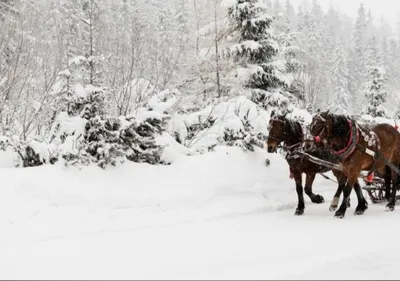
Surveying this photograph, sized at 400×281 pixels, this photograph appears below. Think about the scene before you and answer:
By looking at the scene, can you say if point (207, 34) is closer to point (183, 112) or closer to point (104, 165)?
point (183, 112)

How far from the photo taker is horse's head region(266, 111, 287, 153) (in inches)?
332

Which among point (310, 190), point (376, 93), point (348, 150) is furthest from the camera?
point (376, 93)

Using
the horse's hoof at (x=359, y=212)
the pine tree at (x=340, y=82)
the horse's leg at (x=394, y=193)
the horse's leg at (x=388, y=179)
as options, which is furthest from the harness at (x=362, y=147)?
the pine tree at (x=340, y=82)

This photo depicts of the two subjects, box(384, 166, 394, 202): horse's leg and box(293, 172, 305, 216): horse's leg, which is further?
box(384, 166, 394, 202): horse's leg

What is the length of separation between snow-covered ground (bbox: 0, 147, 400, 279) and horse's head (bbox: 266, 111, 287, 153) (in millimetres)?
1140

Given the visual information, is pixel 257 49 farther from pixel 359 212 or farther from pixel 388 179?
pixel 359 212

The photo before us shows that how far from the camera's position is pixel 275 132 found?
8469 millimetres

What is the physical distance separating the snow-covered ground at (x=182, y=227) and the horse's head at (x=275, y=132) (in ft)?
3.74

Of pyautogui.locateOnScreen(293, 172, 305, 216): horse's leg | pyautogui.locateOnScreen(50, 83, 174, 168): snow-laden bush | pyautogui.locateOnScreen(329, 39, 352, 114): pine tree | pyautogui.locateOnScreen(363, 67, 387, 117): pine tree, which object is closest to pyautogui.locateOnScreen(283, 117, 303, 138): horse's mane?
pyautogui.locateOnScreen(293, 172, 305, 216): horse's leg

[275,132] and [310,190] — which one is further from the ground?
[275,132]

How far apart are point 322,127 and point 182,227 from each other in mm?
2935

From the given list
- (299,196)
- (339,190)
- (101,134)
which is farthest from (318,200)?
(101,134)

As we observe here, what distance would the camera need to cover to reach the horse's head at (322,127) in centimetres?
775

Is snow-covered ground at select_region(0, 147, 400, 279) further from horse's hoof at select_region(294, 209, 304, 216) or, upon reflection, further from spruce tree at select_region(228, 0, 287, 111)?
spruce tree at select_region(228, 0, 287, 111)
